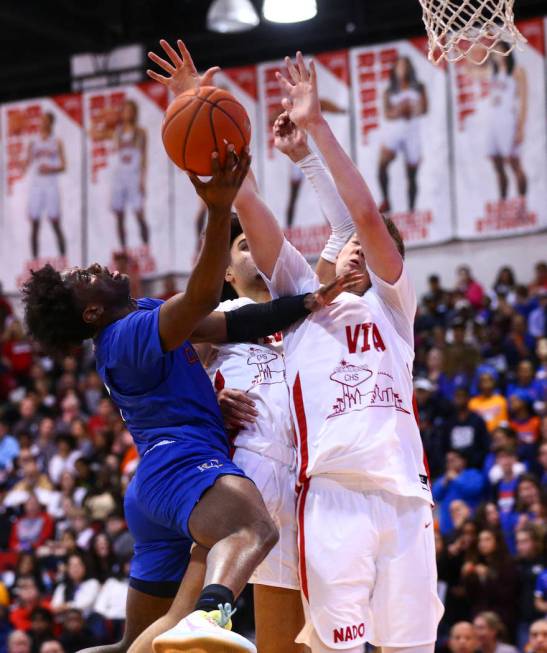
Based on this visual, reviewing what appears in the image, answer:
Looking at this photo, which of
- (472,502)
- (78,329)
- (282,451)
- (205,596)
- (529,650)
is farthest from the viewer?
(472,502)

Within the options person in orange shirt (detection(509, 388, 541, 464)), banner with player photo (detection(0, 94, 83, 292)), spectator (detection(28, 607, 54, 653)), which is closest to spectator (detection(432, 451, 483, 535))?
person in orange shirt (detection(509, 388, 541, 464))

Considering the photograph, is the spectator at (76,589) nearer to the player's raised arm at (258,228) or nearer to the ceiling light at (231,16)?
the ceiling light at (231,16)

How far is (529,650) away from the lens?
28.0 ft

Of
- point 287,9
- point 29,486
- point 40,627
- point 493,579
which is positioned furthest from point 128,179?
point 493,579

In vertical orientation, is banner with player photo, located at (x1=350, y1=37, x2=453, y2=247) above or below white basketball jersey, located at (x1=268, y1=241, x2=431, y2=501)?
above

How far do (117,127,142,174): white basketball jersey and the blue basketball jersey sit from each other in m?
13.0

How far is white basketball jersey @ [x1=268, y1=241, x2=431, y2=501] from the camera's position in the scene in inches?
180

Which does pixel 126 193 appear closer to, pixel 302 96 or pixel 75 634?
pixel 75 634

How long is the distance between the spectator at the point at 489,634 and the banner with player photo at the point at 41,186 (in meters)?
10.4

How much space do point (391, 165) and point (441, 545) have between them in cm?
727

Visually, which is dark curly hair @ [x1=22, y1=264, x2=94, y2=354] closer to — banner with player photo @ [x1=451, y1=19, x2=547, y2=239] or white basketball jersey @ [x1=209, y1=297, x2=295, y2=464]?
white basketball jersey @ [x1=209, y1=297, x2=295, y2=464]

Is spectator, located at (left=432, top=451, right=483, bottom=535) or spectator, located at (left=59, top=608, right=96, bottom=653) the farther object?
spectator, located at (left=432, top=451, right=483, bottom=535)

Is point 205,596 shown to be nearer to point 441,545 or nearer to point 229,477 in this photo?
point 229,477

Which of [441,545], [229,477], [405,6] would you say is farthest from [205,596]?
[405,6]
